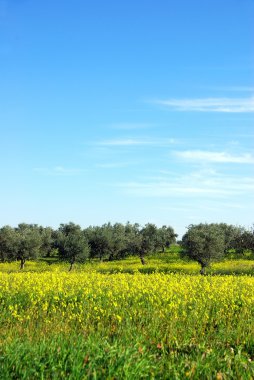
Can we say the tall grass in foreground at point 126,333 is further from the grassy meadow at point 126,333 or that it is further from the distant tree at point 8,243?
the distant tree at point 8,243

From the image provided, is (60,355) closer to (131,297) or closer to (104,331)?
(104,331)

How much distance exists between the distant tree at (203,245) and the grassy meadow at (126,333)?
74.2 feet

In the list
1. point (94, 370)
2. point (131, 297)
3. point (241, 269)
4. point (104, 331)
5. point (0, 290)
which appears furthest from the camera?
point (241, 269)

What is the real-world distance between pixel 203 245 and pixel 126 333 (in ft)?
104

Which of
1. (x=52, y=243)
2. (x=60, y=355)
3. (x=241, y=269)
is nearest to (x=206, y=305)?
(x=60, y=355)

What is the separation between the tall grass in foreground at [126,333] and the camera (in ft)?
25.9

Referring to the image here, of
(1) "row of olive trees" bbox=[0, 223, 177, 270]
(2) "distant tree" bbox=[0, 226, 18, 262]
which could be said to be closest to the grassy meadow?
(1) "row of olive trees" bbox=[0, 223, 177, 270]

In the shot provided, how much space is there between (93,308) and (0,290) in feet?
18.4

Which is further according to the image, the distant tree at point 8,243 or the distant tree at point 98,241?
the distant tree at point 98,241

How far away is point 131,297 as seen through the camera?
16.2 m

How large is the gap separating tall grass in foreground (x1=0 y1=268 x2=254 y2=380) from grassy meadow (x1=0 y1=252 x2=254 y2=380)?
0.07 feet

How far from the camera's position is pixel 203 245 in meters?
42.9

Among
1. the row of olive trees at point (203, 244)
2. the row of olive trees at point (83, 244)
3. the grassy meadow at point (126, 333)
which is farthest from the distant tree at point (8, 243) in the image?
the grassy meadow at point (126, 333)

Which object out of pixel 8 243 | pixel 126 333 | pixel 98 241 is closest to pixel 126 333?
pixel 126 333
